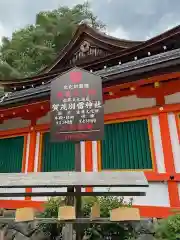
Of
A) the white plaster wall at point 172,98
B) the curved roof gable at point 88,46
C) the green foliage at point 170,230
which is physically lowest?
the green foliage at point 170,230

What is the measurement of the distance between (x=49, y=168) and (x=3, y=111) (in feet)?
7.12

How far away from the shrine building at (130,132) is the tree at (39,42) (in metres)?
14.1

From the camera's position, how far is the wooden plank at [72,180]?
8.04 feet

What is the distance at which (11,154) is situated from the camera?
704 cm

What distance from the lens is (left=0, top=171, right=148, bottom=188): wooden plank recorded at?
2449 mm

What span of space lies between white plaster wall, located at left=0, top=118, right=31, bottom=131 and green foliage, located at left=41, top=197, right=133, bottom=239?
2.94m

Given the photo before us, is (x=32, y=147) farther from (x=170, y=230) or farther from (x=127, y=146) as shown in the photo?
(x=170, y=230)

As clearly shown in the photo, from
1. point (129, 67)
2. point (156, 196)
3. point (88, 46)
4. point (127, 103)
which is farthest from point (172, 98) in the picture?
point (88, 46)

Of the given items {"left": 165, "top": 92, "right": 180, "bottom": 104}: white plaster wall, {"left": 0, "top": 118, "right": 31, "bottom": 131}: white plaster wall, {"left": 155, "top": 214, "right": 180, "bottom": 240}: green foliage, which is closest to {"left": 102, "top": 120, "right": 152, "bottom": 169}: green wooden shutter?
{"left": 165, "top": 92, "right": 180, "bottom": 104}: white plaster wall

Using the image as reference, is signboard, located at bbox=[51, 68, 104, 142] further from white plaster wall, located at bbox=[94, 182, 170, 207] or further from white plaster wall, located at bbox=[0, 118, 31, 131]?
white plaster wall, located at bbox=[0, 118, 31, 131]

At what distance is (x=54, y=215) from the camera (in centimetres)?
453

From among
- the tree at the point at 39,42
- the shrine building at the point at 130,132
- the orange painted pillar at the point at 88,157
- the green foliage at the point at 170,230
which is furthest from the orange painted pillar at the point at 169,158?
the tree at the point at 39,42

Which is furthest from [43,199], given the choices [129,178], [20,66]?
[20,66]

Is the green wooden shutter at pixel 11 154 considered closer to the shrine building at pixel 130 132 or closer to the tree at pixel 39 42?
the shrine building at pixel 130 132
